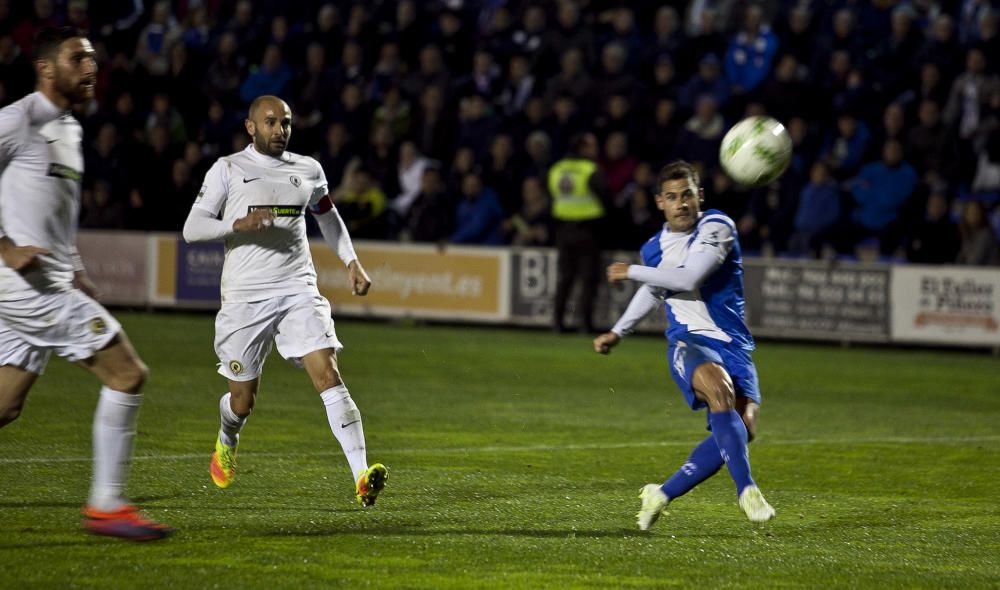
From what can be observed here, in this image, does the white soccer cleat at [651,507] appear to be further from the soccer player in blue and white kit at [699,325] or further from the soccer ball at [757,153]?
the soccer ball at [757,153]

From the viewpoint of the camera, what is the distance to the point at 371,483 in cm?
717

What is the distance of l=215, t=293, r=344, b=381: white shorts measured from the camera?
7.71 meters

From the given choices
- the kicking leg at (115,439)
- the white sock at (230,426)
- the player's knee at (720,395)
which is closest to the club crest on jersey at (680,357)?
the player's knee at (720,395)

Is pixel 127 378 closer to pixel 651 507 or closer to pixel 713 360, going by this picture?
pixel 651 507

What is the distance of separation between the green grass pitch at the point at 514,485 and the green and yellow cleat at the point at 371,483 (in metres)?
0.11

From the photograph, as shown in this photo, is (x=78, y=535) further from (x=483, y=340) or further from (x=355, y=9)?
(x=355, y=9)

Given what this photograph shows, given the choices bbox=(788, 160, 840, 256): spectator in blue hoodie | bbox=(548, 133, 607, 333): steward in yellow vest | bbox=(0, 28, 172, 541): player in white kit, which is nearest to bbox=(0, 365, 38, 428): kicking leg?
bbox=(0, 28, 172, 541): player in white kit

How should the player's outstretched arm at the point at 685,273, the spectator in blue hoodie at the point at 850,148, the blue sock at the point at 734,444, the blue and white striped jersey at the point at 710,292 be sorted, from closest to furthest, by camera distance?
the blue sock at the point at 734,444 < the player's outstretched arm at the point at 685,273 < the blue and white striped jersey at the point at 710,292 < the spectator in blue hoodie at the point at 850,148

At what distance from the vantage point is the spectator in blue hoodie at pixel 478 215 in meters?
21.0

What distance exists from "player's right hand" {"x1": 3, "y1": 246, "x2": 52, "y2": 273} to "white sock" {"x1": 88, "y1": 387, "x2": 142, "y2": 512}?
0.62 metres

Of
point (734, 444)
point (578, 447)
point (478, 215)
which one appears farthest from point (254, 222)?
point (478, 215)

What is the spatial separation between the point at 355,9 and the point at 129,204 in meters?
4.59

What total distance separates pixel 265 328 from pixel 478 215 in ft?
43.7

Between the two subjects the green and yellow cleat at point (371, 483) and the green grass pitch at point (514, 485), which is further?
the green and yellow cleat at point (371, 483)
